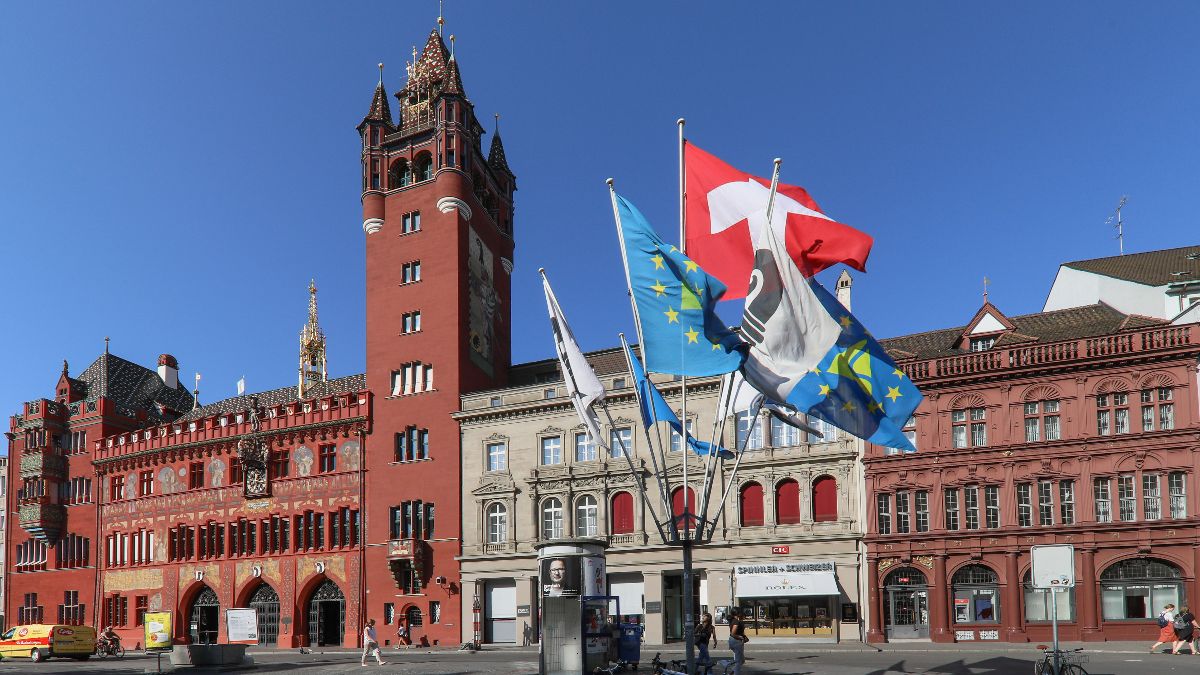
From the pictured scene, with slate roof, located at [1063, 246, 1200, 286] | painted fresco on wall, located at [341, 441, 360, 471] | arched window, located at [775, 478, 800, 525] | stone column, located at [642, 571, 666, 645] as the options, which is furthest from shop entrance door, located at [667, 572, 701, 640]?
slate roof, located at [1063, 246, 1200, 286]

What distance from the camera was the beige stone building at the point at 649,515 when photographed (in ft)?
163

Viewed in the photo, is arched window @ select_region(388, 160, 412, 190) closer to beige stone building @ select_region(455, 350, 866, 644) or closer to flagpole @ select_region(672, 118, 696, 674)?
beige stone building @ select_region(455, 350, 866, 644)

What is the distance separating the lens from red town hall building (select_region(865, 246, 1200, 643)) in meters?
43.7

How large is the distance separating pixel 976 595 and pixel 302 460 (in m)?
38.5

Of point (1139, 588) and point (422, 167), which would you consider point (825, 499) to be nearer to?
point (1139, 588)

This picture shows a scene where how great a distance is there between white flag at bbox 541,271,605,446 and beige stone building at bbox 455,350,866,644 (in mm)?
21851

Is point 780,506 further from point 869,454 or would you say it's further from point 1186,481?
point 1186,481

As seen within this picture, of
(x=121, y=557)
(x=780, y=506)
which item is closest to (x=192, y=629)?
(x=121, y=557)

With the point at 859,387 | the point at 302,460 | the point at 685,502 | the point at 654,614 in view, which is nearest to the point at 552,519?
the point at 654,614

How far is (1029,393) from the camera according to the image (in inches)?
1838

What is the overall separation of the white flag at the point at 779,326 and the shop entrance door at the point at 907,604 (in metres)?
28.8

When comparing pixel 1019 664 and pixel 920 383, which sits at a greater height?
pixel 920 383

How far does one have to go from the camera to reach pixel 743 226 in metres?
24.6

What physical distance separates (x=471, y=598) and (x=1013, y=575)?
26.7 meters
